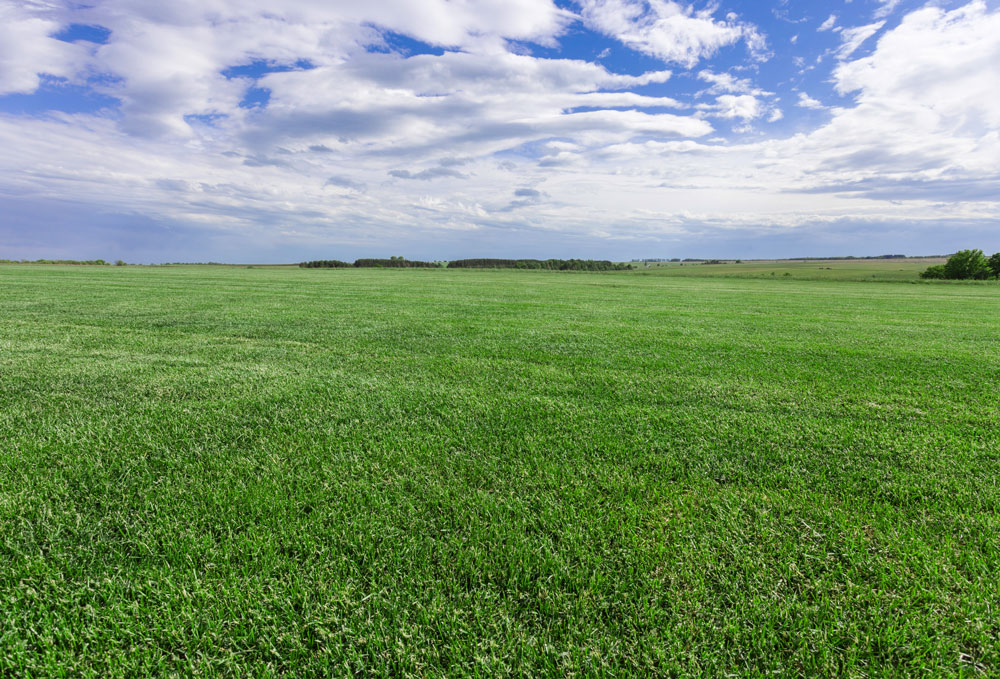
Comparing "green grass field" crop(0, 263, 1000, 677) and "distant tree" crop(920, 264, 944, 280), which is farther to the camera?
"distant tree" crop(920, 264, 944, 280)

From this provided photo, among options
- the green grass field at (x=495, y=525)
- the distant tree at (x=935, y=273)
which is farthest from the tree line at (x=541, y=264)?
the green grass field at (x=495, y=525)

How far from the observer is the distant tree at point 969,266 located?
177 ft

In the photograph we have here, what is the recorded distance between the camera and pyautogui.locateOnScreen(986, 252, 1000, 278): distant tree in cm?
5362

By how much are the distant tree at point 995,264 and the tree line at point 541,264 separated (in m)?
47.5

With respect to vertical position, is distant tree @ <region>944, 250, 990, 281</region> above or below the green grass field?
above

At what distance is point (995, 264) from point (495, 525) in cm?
8282

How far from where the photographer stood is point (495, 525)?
2.42 metres

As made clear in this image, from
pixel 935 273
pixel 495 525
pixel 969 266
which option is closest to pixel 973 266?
pixel 969 266

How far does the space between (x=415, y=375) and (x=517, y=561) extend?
3723 millimetres

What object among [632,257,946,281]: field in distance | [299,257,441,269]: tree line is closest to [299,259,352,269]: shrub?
[299,257,441,269]: tree line

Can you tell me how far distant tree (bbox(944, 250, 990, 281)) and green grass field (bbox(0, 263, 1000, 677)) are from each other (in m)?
74.2

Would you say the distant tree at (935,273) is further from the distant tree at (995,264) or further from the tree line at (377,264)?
the tree line at (377,264)

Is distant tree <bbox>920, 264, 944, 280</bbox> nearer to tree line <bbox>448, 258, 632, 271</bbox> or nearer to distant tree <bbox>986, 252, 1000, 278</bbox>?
distant tree <bbox>986, 252, 1000, 278</bbox>

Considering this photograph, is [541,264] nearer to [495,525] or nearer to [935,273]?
[935,273]
